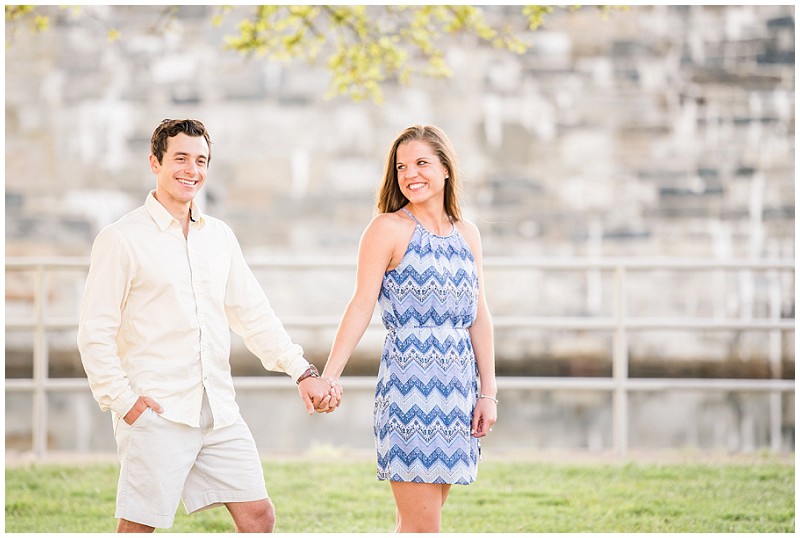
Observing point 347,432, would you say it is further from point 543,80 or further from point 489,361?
point 489,361

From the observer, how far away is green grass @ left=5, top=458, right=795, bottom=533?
160 inches

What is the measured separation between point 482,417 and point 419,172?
0.68 metres

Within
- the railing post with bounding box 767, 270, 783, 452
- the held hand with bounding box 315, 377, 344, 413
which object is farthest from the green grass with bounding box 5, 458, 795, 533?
the railing post with bounding box 767, 270, 783, 452

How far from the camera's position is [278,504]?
436 centimetres

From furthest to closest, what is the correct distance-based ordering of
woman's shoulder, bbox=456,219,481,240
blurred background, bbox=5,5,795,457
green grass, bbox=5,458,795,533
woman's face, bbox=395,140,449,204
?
blurred background, bbox=5,5,795,457 < green grass, bbox=5,458,795,533 < woman's shoulder, bbox=456,219,481,240 < woman's face, bbox=395,140,449,204

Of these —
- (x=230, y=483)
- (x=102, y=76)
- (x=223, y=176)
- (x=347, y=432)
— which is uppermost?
(x=102, y=76)

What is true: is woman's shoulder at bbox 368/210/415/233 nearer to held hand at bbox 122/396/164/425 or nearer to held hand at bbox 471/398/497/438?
held hand at bbox 471/398/497/438

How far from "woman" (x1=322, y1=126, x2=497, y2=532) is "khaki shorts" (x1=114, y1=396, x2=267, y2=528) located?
0.34 m

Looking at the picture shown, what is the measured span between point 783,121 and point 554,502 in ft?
20.8

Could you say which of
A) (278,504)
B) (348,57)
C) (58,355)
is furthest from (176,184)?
(58,355)

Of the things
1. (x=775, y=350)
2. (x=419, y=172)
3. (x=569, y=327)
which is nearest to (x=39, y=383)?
(x=569, y=327)

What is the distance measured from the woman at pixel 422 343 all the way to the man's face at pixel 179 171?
473 mm

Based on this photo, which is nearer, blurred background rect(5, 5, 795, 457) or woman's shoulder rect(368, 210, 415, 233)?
woman's shoulder rect(368, 210, 415, 233)

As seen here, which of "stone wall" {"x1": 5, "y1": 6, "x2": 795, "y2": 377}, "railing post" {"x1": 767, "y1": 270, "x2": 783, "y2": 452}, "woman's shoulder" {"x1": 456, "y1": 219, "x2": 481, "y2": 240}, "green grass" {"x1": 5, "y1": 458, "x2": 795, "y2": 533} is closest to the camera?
"woman's shoulder" {"x1": 456, "y1": 219, "x2": 481, "y2": 240}
